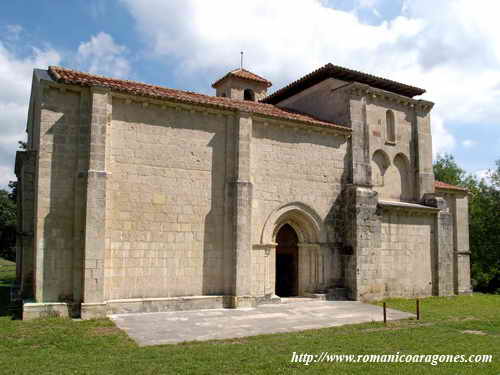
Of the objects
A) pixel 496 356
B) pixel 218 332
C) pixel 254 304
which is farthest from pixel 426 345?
pixel 254 304

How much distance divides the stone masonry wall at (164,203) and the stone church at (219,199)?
3 cm

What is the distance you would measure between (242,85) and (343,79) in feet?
22.8

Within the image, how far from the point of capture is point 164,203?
13.2m

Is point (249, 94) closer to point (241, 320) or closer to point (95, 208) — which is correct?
point (95, 208)

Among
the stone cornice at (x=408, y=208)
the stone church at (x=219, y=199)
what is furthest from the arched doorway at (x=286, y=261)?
the stone cornice at (x=408, y=208)

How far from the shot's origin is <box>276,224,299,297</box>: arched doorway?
54.6ft

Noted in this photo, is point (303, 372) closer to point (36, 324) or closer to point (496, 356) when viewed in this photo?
point (496, 356)

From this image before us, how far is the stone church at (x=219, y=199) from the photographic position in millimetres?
11891

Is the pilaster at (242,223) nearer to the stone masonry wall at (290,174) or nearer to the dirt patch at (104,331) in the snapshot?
the stone masonry wall at (290,174)

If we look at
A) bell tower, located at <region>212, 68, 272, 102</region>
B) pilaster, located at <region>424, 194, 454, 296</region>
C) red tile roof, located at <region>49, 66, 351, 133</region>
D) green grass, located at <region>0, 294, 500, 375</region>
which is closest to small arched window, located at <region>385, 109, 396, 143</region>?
pilaster, located at <region>424, 194, 454, 296</region>

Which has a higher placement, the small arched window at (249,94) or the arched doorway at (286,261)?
the small arched window at (249,94)

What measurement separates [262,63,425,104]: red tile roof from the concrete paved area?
9447mm

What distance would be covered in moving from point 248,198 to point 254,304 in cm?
333

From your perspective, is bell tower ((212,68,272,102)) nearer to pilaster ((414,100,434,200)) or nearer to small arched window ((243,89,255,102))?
small arched window ((243,89,255,102))
